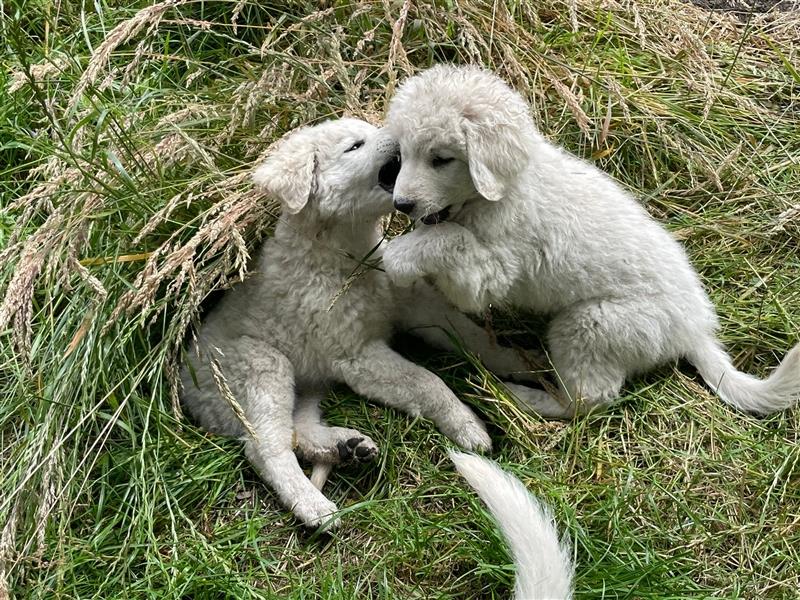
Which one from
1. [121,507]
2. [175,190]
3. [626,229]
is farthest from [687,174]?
[121,507]

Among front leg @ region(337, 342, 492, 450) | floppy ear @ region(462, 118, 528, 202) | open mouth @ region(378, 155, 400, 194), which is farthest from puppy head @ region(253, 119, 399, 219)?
front leg @ region(337, 342, 492, 450)

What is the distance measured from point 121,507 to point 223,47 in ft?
7.94

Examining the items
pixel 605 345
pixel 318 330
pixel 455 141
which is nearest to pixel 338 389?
pixel 318 330

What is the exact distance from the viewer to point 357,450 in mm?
3445

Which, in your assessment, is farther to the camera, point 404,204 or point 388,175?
point 388,175

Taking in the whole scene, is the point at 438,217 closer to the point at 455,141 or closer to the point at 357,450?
the point at 455,141

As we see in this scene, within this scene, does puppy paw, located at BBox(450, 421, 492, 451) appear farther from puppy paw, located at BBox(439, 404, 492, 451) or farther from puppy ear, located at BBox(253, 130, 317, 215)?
puppy ear, located at BBox(253, 130, 317, 215)

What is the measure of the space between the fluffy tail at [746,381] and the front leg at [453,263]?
0.87 metres

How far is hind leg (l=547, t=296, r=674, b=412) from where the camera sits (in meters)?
3.45

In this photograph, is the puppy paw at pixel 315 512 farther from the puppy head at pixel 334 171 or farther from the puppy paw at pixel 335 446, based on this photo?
the puppy head at pixel 334 171

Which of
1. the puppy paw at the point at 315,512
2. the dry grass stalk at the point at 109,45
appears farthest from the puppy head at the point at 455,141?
the dry grass stalk at the point at 109,45

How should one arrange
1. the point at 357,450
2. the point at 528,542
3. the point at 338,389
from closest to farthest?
the point at 528,542
the point at 357,450
the point at 338,389

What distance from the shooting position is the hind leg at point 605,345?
3449 mm

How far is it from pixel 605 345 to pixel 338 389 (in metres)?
1.12
